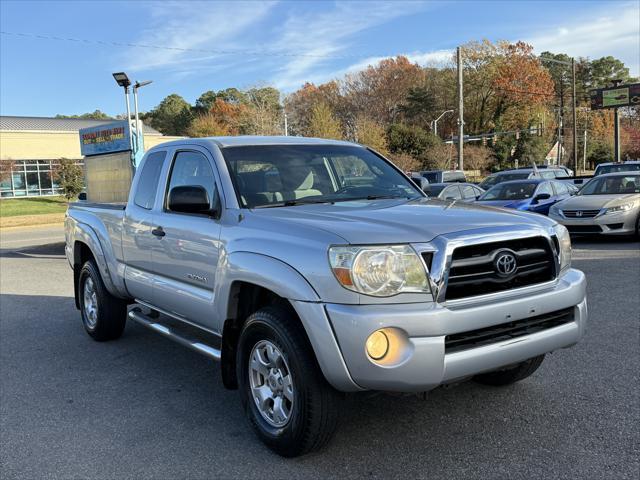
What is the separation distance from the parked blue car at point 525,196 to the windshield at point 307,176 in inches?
407

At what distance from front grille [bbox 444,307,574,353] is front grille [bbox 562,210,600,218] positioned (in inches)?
399

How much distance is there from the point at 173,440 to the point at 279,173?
6.58ft

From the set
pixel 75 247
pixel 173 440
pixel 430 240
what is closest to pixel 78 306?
Answer: pixel 75 247

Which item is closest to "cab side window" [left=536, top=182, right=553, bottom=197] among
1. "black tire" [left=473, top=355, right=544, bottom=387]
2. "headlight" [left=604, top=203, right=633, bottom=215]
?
"headlight" [left=604, top=203, right=633, bottom=215]

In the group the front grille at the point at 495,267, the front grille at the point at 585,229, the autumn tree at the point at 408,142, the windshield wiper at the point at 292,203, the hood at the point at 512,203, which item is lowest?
the front grille at the point at 585,229

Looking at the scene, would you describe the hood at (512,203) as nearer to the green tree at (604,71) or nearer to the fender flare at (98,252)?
the fender flare at (98,252)

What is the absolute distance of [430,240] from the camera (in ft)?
10.4

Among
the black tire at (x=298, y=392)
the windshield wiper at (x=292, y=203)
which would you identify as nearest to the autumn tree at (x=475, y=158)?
the windshield wiper at (x=292, y=203)

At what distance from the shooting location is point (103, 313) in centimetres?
608

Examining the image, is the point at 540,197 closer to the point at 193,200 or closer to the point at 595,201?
the point at 595,201

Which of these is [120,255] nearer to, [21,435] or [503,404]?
[21,435]

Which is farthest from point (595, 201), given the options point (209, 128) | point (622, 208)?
point (209, 128)

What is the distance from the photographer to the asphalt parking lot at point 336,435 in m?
3.42

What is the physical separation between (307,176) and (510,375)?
7.09 ft
